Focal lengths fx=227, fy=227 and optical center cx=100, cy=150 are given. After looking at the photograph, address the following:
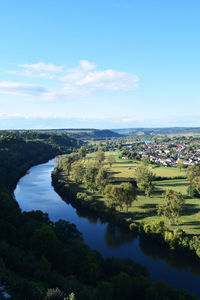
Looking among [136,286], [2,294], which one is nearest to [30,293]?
[2,294]

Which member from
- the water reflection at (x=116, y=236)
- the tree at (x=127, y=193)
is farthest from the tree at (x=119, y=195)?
the water reflection at (x=116, y=236)

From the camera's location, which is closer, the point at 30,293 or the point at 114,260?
the point at 30,293

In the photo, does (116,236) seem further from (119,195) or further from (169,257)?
(169,257)

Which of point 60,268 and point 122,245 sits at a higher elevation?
point 60,268

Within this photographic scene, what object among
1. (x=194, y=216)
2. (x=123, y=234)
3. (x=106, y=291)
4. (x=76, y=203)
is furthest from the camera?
(x=76, y=203)

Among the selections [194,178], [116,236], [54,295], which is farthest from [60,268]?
[194,178]

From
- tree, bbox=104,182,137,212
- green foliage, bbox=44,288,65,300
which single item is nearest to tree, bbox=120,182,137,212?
tree, bbox=104,182,137,212

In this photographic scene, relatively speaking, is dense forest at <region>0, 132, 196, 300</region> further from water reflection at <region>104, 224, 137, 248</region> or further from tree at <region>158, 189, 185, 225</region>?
tree at <region>158, 189, 185, 225</region>

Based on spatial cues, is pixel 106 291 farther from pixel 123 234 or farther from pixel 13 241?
pixel 123 234

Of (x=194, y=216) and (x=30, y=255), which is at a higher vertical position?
(x=30, y=255)
